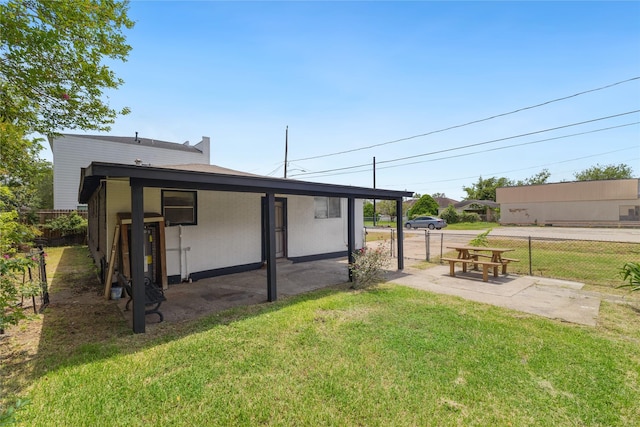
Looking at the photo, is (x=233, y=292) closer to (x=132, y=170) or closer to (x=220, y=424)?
(x=132, y=170)

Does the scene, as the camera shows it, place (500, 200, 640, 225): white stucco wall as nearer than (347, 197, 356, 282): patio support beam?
No

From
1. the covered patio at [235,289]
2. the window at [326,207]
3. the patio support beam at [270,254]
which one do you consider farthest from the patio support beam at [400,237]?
the patio support beam at [270,254]

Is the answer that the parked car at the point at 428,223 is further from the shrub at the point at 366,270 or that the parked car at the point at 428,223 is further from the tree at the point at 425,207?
the shrub at the point at 366,270

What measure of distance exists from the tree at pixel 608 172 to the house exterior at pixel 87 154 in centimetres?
6153

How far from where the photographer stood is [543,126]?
1680 centimetres

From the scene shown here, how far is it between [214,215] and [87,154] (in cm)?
1796

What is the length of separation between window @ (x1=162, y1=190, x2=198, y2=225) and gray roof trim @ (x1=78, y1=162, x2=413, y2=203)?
1.57 metres

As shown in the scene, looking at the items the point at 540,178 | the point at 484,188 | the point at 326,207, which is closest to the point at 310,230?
the point at 326,207

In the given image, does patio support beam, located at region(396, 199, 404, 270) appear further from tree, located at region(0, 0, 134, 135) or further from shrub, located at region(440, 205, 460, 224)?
shrub, located at region(440, 205, 460, 224)

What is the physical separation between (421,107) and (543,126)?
318 inches

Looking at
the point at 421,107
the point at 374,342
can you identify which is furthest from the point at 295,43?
A: the point at 374,342

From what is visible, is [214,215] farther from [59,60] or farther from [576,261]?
[576,261]

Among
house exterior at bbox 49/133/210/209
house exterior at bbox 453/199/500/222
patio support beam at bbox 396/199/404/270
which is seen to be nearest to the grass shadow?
patio support beam at bbox 396/199/404/270

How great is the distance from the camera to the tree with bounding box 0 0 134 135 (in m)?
4.95
